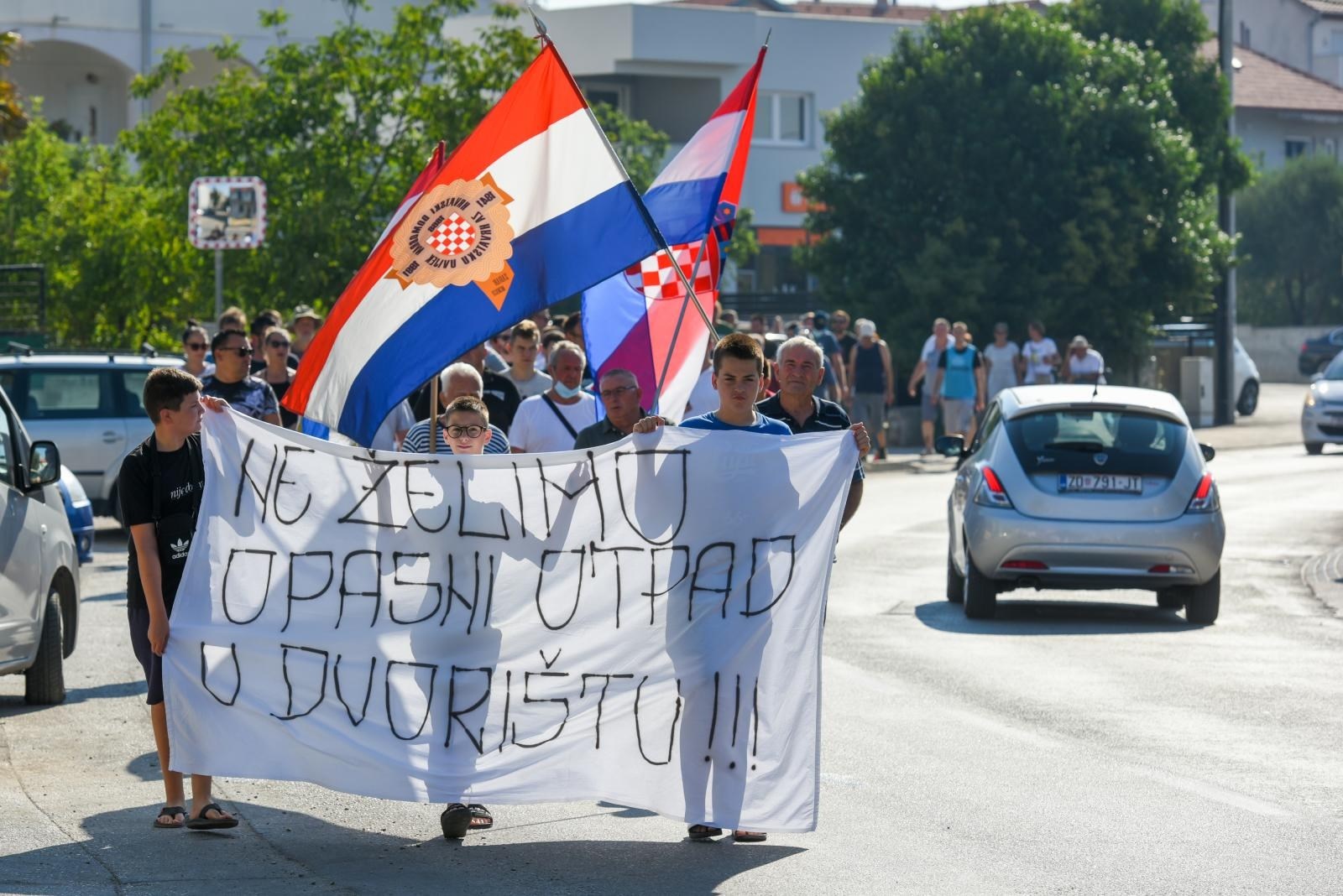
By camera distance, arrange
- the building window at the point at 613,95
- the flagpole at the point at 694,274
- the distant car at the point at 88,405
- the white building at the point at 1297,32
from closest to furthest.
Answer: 1. the flagpole at the point at 694,274
2. the distant car at the point at 88,405
3. the building window at the point at 613,95
4. the white building at the point at 1297,32

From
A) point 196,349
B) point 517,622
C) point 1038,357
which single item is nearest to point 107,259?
point 1038,357

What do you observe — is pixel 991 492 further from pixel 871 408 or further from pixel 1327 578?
pixel 871 408

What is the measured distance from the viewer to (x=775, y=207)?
188 feet

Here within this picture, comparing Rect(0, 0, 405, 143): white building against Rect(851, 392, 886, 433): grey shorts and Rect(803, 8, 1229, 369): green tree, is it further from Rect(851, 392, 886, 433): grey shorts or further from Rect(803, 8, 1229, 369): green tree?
Rect(851, 392, 886, 433): grey shorts

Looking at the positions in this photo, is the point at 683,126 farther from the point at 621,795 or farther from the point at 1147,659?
the point at 621,795

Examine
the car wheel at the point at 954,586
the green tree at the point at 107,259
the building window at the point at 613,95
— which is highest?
the building window at the point at 613,95

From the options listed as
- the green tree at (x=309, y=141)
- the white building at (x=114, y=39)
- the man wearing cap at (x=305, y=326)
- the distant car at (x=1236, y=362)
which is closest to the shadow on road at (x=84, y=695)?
the man wearing cap at (x=305, y=326)

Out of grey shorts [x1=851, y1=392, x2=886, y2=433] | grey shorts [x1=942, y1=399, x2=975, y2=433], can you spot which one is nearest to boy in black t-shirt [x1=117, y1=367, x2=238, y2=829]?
grey shorts [x1=851, y1=392, x2=886, y2=433]

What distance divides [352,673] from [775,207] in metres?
50.1

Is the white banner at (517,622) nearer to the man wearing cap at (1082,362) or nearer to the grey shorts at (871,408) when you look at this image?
the grey shorts at (871,408)

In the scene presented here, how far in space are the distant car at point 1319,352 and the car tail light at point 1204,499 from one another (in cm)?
4501

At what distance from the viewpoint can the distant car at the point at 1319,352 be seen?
58.1m

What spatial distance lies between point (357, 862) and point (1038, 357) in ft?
81.8

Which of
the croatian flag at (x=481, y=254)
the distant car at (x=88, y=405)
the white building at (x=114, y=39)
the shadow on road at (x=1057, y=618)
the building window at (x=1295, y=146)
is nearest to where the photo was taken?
the croatian flag at (x=481, y=254)
